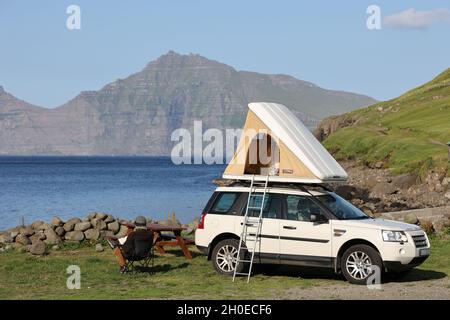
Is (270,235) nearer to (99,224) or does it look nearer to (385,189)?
(99,224)

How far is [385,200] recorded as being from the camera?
183ft

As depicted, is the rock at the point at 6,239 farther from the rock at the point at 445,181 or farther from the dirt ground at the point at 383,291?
the rock at the point at 445,181

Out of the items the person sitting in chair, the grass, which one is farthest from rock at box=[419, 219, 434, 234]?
the person sitting in chair

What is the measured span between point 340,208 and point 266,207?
Result: 1.64m

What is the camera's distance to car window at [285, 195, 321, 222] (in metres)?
17.6

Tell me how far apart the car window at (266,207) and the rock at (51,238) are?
25.6 feet

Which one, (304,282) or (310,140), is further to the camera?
(310,140)

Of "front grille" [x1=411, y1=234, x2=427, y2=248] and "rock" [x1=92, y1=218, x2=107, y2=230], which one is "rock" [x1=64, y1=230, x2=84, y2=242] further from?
"front grille" [x1=411, y1=234, x2=427, y2=248]

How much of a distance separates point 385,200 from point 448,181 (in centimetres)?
531

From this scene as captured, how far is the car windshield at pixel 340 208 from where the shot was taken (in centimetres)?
1766

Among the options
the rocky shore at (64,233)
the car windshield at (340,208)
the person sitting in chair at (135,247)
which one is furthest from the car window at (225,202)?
the rocky shore at (64,233)

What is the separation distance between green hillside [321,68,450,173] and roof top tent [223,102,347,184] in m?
43.7
